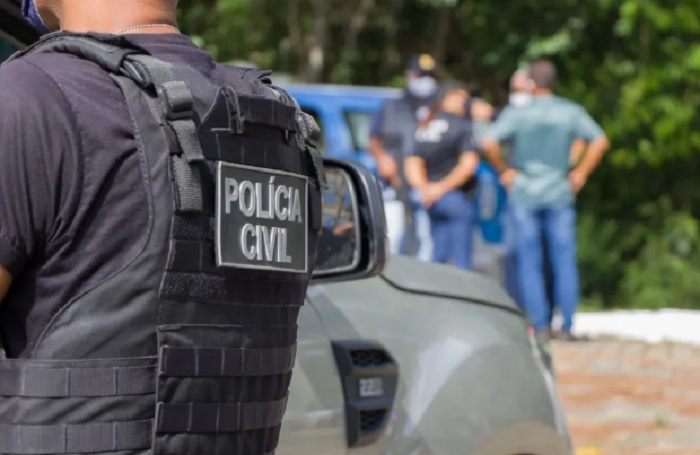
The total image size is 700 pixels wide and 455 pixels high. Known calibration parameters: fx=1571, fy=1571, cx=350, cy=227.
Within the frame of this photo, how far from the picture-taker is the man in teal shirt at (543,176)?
10555 mm

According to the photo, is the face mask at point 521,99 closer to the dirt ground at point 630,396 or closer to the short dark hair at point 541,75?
the short dark hair at point 541,75

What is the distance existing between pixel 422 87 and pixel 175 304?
8817 mm

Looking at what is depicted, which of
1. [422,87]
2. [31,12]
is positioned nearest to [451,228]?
[422,87]

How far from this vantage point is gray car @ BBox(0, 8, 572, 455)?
3.39 metres

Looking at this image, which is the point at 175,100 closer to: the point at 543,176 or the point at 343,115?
the point at 543,176

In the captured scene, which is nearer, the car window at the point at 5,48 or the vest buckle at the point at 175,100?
the vest buckle at the point at 175,100

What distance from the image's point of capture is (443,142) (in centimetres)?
1088

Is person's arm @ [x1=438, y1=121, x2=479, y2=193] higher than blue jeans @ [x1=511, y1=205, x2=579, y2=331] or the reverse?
higher

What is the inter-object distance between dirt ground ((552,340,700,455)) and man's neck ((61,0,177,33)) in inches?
198

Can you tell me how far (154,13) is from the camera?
2430 mm

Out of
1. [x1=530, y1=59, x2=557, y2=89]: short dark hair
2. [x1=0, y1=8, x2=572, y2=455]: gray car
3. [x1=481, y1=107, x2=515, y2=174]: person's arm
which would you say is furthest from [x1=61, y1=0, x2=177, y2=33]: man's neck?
[x1=481, y1=107, x2=515, y2=174]: person's arm

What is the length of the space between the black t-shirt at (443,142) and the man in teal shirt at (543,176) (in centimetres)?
18

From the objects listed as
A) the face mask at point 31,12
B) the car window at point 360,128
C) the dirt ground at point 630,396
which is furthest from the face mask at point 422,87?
the face mask at point 31,12

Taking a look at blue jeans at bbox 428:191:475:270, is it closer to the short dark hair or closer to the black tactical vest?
the short dark hair
